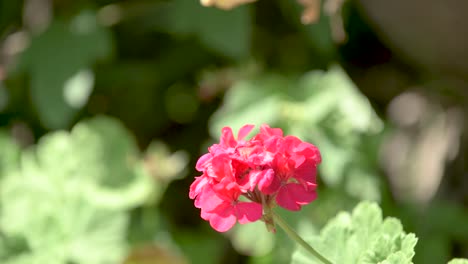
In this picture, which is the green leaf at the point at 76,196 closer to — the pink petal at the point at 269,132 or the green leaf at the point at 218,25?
the green leaf at the point at 218,25

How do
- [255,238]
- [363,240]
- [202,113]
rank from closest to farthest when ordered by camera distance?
[363,240] → [255,238] → [202,113]

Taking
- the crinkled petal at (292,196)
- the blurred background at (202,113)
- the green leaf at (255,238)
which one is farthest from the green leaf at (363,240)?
the green leaf at (255,238)

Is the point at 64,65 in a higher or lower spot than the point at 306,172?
higher

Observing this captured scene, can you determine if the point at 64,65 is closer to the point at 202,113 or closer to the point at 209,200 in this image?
the point at 202,113

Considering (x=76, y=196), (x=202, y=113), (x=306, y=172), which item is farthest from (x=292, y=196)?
(x=202, y=113)

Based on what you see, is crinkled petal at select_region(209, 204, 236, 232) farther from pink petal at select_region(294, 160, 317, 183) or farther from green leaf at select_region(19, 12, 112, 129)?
green leaf at select_region(19, 12, 112, 129)

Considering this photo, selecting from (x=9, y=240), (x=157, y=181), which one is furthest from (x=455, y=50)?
(x=9, y=240)

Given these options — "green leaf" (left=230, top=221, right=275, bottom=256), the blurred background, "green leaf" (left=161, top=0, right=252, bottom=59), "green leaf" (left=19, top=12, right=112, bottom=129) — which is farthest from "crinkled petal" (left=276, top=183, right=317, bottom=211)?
"green leaf" (left=19, top=12, right=112, bottom=129)
